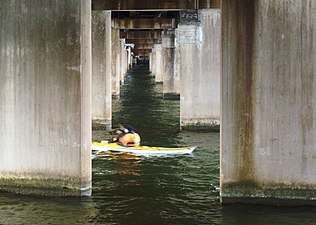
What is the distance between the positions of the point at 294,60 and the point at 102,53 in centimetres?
1495

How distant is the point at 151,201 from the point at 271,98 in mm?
3600

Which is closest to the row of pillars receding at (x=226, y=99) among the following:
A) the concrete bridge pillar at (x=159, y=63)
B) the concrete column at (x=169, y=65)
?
the concrete column at (x=169, y=65)

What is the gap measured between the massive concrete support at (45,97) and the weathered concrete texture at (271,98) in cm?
318

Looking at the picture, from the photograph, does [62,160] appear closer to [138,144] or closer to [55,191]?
[55,191]

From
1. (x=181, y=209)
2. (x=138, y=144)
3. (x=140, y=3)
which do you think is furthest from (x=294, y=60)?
(x=140, y=3)

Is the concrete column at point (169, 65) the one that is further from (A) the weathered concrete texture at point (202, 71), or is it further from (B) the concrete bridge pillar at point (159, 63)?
(A) the weathered concrete texture at point (202, 71)

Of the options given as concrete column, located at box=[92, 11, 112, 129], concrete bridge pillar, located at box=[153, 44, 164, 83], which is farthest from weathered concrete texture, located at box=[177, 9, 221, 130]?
concrete bridge pillar, located at box=[153, 44, 164, 83]

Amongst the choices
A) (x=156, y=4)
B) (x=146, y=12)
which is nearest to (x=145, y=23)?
(x=146, y=12)

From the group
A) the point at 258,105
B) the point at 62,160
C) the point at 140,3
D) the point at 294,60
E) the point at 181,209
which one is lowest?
the point at 181,209

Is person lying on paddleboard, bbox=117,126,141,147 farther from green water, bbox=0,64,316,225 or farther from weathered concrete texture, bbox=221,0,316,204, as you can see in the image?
weathered concrete texture, bbox=221,0,316,204

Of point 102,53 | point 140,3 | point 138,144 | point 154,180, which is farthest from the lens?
point 102,53

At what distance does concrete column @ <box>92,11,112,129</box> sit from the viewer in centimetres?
2736

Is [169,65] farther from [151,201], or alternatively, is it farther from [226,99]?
[226,99]

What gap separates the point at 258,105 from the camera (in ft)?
44.5
